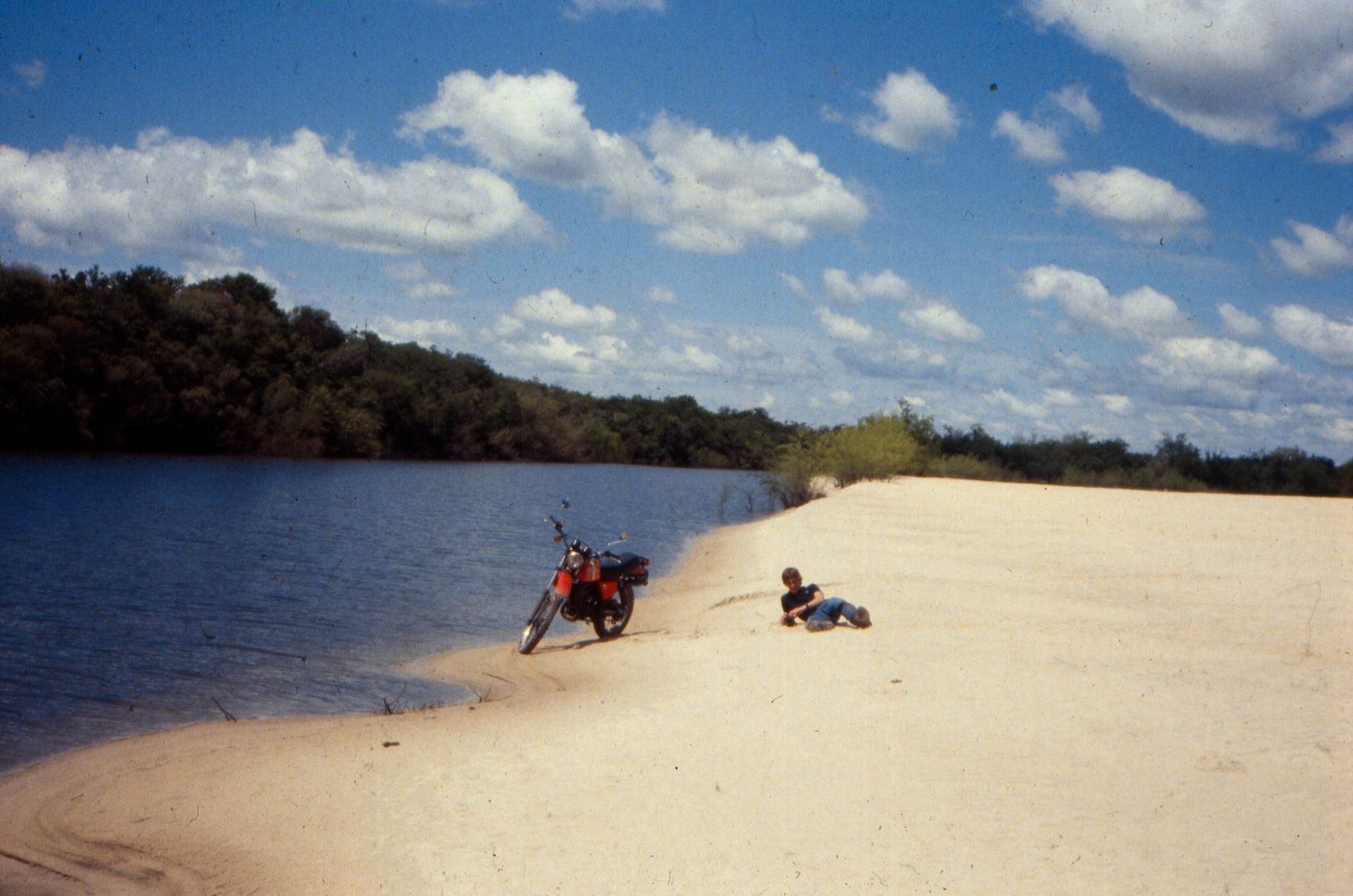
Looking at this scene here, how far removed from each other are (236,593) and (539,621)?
5772 mm

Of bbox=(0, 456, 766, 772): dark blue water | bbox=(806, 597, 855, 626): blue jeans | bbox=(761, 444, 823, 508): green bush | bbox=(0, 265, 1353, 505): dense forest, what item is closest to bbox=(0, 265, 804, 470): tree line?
bbox=(0, 265, 1353, 505): dense forest

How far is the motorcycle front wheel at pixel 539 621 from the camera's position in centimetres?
1216

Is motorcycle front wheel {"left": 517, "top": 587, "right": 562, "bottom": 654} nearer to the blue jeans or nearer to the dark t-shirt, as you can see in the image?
the dark t-shirt

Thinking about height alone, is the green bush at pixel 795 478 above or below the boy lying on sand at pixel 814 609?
above

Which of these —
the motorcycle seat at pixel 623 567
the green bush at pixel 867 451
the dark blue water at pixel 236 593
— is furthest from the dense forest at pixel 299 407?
the motorcycle seat at pixel 623 567

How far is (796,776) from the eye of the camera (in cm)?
626

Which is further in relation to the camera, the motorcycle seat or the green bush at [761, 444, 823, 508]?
the green bush at [761, 444, 823, 508]

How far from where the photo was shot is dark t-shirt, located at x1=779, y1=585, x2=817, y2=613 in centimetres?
1159

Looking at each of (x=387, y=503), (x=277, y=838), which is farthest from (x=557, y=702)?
(x=387, y=503)

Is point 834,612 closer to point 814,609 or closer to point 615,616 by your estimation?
point 814,609

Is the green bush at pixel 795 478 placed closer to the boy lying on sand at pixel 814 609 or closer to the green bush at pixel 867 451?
the green bush at pixel 867 451

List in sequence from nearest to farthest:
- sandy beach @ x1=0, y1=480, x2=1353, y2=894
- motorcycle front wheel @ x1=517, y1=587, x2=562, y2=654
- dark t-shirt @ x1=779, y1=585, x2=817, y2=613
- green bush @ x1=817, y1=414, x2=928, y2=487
Answer: 1. sandy beach @ x1=0, y1=480, x2=1353, y2=894
2. dark t-shirt @ x1=779, y1=585, x2=817, y2=613
3. motorcycle front wheel @ x1=517, y1=587, x2=562, y2=654
4. green bush @ x1=817, y1=414, x2=928, y2=487

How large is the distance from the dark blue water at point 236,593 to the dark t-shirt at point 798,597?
11.7 ft

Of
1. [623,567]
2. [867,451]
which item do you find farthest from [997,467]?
[623,567]
